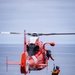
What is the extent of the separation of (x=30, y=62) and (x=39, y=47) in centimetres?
229

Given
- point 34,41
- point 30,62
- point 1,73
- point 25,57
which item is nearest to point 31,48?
point 34,41

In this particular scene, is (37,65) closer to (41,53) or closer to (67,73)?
(41,53)

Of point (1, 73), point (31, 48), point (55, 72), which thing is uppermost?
point (31, 48)

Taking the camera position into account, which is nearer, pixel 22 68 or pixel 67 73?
pixel 22 68

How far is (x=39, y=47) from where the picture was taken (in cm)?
2183

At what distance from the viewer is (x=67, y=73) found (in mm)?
Result: 40062

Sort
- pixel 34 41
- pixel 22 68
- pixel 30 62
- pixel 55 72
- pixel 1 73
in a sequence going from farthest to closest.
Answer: pixel 1 73
pixel 55 72
pixel 34 41
pixel 30 62
pixel 22 68

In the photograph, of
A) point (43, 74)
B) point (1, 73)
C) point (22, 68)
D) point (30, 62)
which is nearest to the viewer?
point (22, 68)

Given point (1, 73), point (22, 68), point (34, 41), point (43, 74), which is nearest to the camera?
point (22, 68)

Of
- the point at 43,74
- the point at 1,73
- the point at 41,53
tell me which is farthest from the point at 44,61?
the point at 1,73

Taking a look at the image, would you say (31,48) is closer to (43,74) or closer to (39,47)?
(39,47)

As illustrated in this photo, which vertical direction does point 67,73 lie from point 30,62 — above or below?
below

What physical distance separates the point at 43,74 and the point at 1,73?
14.8ft

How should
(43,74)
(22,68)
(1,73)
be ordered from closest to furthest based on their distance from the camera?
(22,68) < (43,74) < (1,73)
